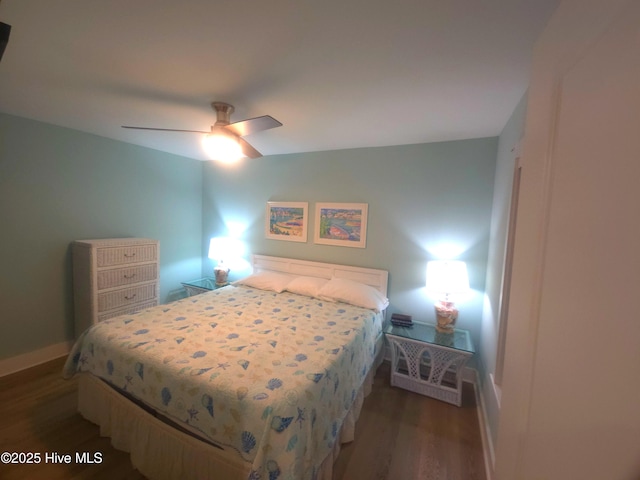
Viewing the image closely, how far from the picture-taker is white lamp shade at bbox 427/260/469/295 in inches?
89.9

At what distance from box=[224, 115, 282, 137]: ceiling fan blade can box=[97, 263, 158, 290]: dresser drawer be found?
7.13ft

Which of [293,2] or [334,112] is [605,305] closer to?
[293,2]

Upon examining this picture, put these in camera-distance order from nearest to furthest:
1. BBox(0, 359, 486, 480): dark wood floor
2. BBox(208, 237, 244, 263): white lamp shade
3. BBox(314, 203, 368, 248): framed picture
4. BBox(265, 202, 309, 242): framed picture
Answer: BBox(0, 359, 486, 480): dark wood floor
BBox(314, 203, 368, 248): framed picture
BBox(265, 202, 309, 242): framed picture
BBox(208, 237, 244, 263): white lamp shade

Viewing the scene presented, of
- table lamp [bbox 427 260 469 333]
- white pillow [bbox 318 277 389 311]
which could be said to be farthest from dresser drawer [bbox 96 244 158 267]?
table lamp [bbox 427 260 469 333]

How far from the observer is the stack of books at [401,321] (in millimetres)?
2598

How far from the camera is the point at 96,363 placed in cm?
173

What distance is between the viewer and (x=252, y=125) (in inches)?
68.4

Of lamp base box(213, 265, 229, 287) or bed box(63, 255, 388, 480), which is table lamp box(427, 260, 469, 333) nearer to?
bed box(63, 255, 388, 480)

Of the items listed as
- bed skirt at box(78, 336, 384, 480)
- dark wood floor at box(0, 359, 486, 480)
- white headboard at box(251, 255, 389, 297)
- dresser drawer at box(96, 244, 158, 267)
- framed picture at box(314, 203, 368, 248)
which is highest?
framed picture at box(314, 203, 368, 248)

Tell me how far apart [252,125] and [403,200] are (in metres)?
1.75

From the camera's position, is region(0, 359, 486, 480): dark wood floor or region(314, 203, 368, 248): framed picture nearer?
region(0, 359, 486, 480): dark wood floor

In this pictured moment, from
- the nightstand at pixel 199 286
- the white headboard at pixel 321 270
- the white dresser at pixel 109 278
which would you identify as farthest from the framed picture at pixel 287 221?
the white dresser at pixel 109 278

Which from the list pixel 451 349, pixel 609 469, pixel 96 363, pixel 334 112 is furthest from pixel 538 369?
pixel 96 363

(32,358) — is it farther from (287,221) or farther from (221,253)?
(287,221)
